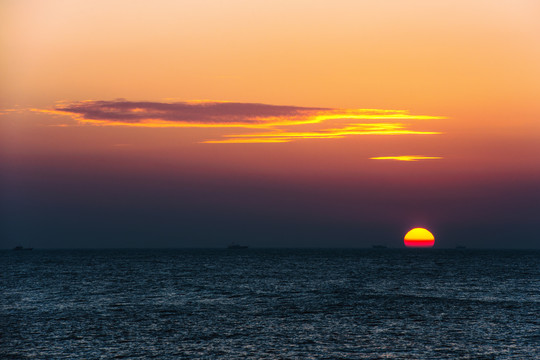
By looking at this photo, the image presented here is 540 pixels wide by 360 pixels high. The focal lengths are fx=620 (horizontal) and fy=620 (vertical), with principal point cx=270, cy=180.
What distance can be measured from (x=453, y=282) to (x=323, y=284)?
1068 inches

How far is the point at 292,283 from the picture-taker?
123 meters

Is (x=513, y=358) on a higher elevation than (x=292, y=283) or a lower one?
higher

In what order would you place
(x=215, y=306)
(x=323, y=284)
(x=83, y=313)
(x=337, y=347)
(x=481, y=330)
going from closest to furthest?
(x=337, y=347), (x=481, y=330), (x=83, y=313), (x=215, y=306), (x=323, y=284)

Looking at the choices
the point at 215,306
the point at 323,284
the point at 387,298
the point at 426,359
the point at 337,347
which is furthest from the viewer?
the point at 323,284

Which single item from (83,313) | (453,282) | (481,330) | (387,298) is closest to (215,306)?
(83,313)

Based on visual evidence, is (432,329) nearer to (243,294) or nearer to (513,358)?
(513,358)

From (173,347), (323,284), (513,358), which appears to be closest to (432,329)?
(513,358)

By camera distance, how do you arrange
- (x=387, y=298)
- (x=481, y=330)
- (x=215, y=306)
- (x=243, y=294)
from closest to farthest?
(x=481, y=330)
(x=215, y=306)
(x=387, y=298)
(x=243, y=294)

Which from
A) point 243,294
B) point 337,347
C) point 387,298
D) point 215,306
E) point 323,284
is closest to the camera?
point 337,347

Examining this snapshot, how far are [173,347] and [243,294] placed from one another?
46031mm

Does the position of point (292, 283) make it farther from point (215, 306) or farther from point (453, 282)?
point (215, 306)

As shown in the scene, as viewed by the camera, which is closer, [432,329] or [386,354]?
[386,354]

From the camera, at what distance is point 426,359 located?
1903 inches

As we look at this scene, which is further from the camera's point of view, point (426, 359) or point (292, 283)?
point (292, 283)
